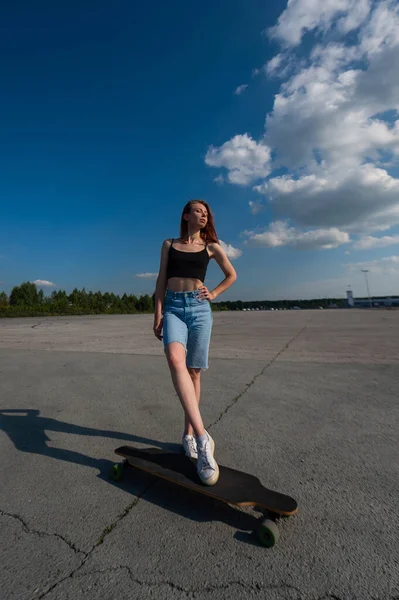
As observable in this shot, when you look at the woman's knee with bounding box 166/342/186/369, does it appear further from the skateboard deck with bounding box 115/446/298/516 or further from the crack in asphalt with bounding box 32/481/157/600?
the crack in asphalt with bounding box 32/481/157/600

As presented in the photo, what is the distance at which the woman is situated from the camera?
7.78 ft

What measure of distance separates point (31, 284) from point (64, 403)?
64731 mm

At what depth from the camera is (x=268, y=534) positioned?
1.53 metres

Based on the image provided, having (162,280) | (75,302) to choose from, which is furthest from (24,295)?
(162,280)

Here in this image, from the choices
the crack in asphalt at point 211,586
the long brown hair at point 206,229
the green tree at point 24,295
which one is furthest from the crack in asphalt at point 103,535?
the green tree at point 24,295

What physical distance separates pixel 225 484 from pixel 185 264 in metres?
1.61

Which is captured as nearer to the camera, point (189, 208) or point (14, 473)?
point (14, 473)

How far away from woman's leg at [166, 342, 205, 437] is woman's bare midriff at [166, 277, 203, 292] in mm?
466

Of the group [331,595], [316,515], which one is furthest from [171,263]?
[331,595]

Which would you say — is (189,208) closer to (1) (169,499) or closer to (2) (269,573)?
(1) (169,499)

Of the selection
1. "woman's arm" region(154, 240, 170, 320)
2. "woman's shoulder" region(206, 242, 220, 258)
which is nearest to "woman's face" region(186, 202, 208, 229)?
"woman's shoulder" region(206, 242, 220, 258)

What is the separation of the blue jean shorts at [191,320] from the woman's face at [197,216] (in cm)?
61

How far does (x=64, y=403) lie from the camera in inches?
156

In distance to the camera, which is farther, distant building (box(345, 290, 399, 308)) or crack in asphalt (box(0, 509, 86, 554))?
distant building (box(345, 290, 399, 308))
